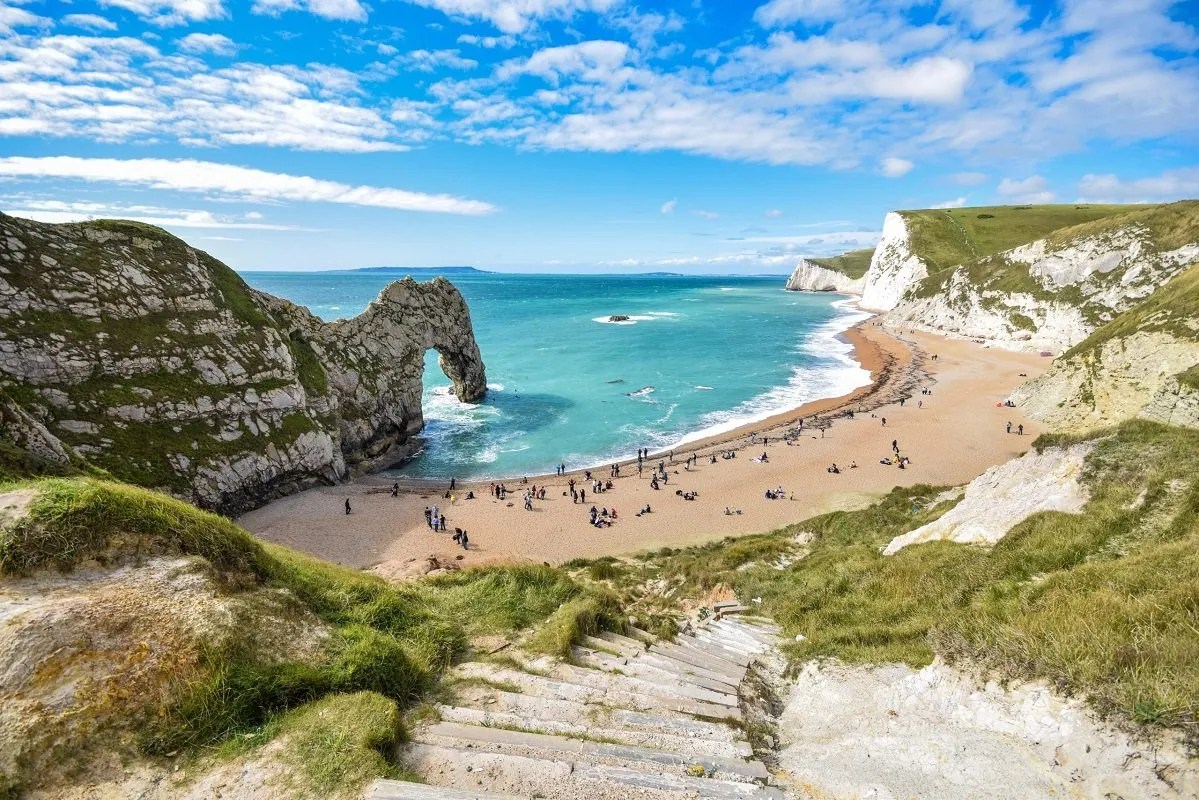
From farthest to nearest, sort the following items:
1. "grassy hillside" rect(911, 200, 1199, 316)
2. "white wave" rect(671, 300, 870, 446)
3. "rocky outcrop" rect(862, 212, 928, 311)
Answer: "rocky outcrop" rect(862, 212, 928, 311), "grassy hillside" rect(911, 200, 1199, 316), "white wave" rect(671, 300, 870, 446)

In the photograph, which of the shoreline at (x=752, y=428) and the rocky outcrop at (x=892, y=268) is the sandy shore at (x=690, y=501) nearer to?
the shoreline at (x=752, y=428)

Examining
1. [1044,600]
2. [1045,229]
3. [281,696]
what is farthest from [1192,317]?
[1045,229]

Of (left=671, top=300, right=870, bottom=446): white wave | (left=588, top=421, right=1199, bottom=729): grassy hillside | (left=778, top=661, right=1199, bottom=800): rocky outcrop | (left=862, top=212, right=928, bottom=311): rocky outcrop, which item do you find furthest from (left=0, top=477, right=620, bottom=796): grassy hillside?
(left=862, top=212, right=928, bottom=311): rocky outcrop

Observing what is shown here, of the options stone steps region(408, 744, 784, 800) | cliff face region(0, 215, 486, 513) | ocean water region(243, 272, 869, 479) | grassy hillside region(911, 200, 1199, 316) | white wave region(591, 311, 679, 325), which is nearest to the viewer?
stone steps region(408, 744, 784, 800)

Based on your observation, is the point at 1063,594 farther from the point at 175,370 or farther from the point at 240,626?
the point at 175,370

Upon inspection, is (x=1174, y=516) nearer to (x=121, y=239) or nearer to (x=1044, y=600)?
(x=1044, y=600)

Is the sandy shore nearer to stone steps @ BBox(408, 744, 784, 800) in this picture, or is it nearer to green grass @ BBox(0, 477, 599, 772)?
green grass @ BBox(0, 477, 599, 772)
